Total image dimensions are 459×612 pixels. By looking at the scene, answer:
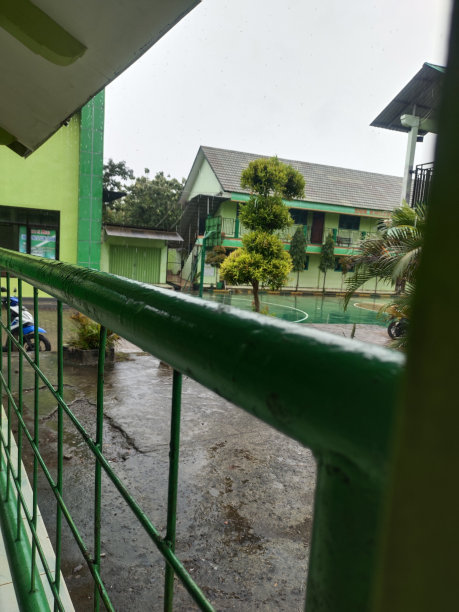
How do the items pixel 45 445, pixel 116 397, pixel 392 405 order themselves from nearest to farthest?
pixel 392 405
pixel 45 445
pixel 116 397

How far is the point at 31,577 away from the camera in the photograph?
1202 mm

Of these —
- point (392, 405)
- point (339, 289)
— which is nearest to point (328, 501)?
point (392, 405)

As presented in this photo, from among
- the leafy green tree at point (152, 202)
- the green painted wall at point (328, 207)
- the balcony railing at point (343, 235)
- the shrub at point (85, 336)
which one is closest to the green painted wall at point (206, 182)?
the green painted wall at point (328, 207)

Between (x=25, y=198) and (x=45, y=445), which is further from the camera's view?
(x=25, y=198)

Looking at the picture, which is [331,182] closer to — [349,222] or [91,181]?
[349,222]

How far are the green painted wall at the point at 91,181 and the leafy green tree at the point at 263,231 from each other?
3463 mm

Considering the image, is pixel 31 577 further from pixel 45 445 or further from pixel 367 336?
pixel 367 336

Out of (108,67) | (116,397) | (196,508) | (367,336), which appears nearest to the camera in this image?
(108,67)

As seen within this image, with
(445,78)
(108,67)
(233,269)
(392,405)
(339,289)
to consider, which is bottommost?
(339,289)

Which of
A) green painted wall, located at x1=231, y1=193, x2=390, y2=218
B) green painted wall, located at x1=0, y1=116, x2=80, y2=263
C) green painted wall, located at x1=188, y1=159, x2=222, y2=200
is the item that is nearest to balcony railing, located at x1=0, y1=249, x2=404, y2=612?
green painted wall, located at x1=0, y1=116, x2=80, y2=263

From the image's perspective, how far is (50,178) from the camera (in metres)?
11.1

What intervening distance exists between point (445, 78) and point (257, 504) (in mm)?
3169

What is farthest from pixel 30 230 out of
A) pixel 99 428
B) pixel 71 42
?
pixel 99 428

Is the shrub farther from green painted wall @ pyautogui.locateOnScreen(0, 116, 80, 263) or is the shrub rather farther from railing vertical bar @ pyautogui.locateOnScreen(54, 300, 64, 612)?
green painted wall @ pyautogui.locateOnScreen(0, 116, 80, 263)
